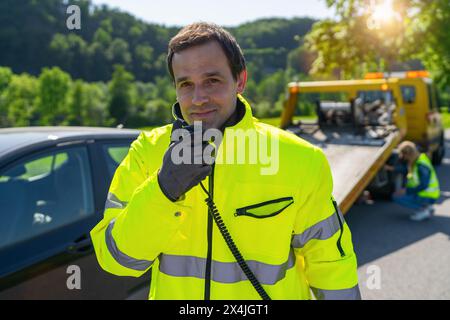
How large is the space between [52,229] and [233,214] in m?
1.68

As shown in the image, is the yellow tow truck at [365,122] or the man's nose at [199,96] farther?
the yellow tow truck at [365,122]

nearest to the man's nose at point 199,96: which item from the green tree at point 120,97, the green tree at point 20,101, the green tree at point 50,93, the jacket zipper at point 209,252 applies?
the jacket zipper at point 209,252

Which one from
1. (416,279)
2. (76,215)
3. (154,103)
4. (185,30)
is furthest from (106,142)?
(154,103)

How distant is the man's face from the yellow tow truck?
14.3 ft

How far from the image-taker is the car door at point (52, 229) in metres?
2.45

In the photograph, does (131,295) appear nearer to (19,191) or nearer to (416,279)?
(19,191)

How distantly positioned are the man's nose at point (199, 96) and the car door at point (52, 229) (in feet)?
5.16

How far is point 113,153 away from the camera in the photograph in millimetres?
3406

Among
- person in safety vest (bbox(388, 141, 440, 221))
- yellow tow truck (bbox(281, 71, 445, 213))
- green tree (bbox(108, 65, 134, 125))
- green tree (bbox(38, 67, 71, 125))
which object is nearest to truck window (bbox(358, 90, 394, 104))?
yellow tow truck (bbox(281, 71, 445, 213))

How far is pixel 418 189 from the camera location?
6824 mm

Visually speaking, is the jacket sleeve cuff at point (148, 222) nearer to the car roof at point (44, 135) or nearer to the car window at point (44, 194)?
the car window at point (44, 194)

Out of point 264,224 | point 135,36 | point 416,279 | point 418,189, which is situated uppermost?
point 135,36

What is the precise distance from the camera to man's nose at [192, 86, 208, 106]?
58.9 inches
